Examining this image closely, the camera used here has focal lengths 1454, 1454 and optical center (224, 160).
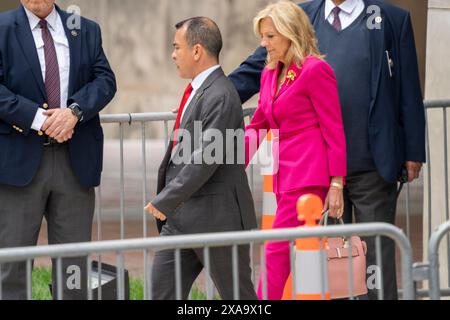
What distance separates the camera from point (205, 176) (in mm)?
7301

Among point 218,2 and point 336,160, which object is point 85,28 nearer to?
point 336,160

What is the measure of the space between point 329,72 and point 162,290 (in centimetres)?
138

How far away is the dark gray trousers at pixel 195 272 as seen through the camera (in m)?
7.26

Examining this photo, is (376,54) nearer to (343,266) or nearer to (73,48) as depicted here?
(343,266)

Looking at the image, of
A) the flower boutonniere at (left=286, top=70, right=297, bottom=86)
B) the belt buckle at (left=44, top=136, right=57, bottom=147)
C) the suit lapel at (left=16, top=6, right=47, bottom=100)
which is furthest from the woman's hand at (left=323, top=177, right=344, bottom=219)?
the suit lapel at (left=16, top=6, right=47, bottom=100)

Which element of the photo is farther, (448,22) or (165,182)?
(448,22)

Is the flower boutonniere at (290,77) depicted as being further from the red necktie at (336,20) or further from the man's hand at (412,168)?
the man's hand at (412,168)

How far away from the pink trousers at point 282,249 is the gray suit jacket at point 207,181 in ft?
0.84

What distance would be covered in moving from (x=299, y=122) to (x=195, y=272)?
928 millimetres

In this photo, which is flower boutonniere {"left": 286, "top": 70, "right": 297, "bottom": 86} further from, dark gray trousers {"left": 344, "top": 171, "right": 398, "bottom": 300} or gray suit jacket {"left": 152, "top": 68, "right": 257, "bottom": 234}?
dark gray trousers {"left": 344, "top": 171, "right": 398, "bottom": 300}

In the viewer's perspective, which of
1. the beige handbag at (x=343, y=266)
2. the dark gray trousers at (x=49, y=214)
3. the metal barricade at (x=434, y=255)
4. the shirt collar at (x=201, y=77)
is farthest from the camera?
the dark gray trousers at (x=49, y=214)

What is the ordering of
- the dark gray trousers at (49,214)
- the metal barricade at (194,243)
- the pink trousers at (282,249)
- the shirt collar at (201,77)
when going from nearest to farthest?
1. the metal barricade at (194,243)
2. the pink trousers at (282,249)
3. the shirt collar at (201,77)
4. the dark gray trousers at (49,214)

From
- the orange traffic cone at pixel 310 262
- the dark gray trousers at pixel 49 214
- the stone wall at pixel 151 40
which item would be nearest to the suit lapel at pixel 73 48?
the dark gray trousers at pixel 49 214
